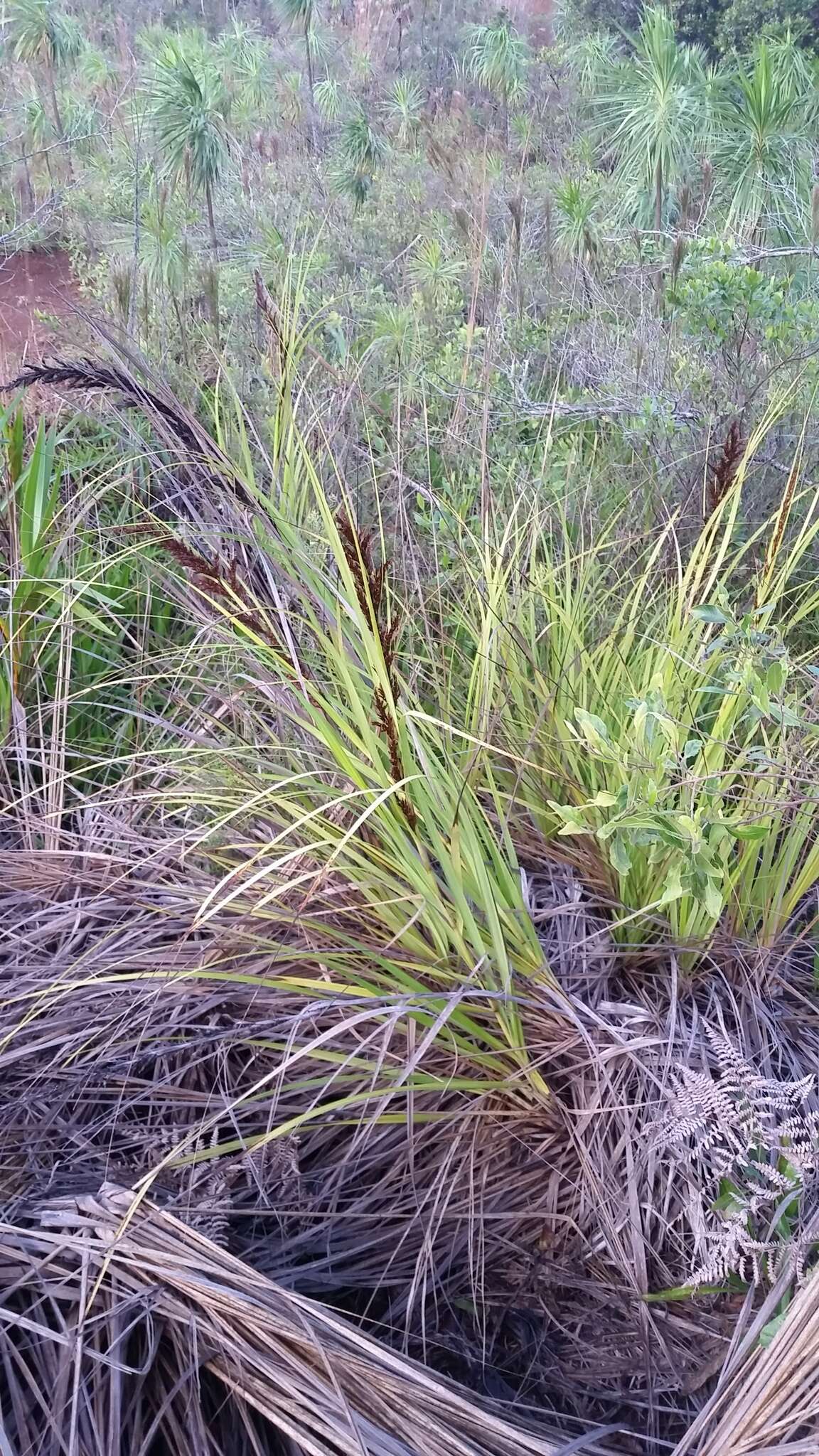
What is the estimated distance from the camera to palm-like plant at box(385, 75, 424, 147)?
946 cm

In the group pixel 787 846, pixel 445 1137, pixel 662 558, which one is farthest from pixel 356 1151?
pixel 662 558

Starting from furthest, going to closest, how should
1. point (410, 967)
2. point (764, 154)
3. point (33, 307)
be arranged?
point (764, 154) < point (33, 307) < point (410, 967)

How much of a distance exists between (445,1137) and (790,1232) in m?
0.41

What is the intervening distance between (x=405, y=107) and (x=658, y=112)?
4934 mm

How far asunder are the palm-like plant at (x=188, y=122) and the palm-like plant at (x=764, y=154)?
9.31 ft

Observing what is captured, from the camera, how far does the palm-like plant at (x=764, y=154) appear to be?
4262mm

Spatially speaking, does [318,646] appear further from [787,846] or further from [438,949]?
[787,846]

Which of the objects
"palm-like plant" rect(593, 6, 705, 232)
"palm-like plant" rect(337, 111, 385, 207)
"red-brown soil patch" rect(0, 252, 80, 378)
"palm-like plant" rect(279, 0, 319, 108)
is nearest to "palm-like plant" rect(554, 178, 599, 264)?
"palm-like plant" rect(593, 6, 705, 232)

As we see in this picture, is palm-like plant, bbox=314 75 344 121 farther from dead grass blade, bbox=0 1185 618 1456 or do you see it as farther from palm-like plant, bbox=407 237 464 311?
dead grass blade, bbox=0 1185 618 1456

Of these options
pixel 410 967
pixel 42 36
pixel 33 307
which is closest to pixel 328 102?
pixel 42 36

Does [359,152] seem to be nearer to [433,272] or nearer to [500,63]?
[500,63]

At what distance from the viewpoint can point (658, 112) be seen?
20.4 feet

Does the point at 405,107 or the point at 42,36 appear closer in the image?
the point at 42,36

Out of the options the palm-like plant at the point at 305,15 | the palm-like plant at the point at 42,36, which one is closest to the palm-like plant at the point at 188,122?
the palm-like plant at the point at 42,36
